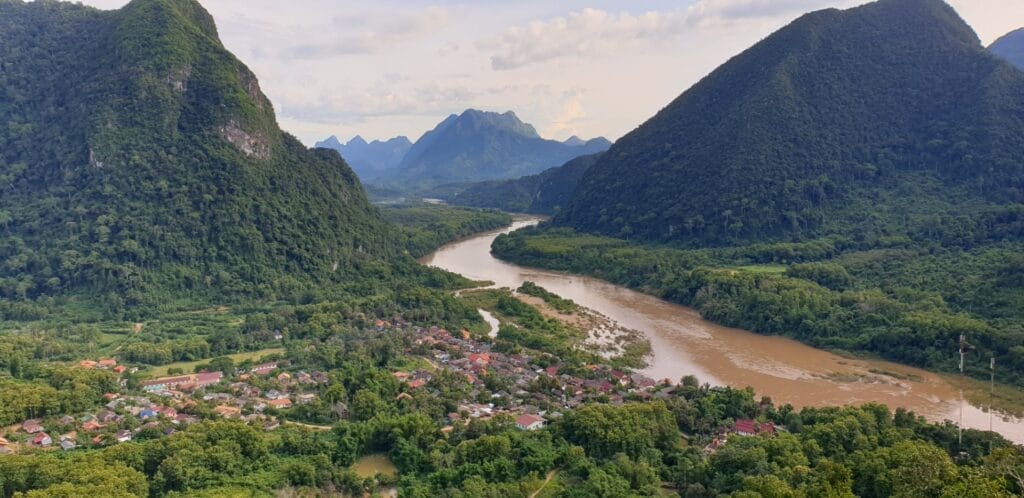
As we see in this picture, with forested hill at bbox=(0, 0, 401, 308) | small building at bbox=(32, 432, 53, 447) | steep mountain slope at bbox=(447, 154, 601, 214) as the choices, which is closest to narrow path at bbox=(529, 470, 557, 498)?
small building at bbox=(32, 432, 53, 447)

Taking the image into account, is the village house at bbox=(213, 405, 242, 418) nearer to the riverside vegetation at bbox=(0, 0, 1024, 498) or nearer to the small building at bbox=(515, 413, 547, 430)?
the riverside vegetation at bbox=(0, 0, 1024, 498)

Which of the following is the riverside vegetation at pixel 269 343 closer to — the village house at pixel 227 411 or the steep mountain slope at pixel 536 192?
the village house at pixel 227 411

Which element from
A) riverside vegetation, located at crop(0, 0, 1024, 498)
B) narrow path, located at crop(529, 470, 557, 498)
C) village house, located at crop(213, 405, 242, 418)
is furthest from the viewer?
village house, located at crop(213, 405, 242, 418)

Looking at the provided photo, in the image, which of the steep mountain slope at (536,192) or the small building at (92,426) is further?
the steep mountain slope at (536,192)

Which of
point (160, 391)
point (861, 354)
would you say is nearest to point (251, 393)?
point (160, 391)

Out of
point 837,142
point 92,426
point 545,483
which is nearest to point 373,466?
point 545,483

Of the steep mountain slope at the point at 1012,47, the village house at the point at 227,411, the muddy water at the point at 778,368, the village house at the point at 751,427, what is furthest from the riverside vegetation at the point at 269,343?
the steep mountain slope at the point at 1012,47

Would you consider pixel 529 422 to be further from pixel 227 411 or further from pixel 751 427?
pixel 227 411
